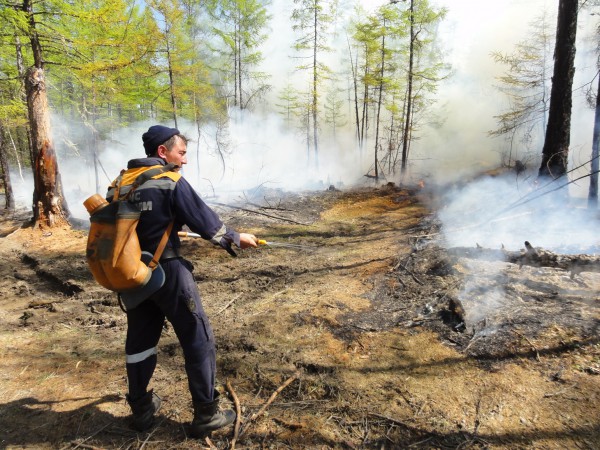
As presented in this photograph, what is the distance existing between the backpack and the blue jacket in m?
0.05

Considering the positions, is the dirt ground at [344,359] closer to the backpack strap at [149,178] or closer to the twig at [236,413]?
the twig at [236,413]

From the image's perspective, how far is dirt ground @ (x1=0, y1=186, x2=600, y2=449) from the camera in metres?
2.55

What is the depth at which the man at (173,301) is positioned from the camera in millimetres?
2355

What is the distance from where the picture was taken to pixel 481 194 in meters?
9.67

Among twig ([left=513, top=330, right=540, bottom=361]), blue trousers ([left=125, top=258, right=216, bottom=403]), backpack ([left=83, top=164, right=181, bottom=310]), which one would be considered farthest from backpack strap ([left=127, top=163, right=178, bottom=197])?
twig ([left=513, top=330, right=540, bottom=361])

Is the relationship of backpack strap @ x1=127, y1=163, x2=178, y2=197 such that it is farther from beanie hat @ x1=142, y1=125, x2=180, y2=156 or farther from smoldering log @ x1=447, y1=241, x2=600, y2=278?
smoldering log @ x1=447, y1=241, x2=600, y2=278

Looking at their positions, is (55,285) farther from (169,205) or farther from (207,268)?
(169,205)

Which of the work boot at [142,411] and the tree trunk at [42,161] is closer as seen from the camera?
the work boot at [142,411]

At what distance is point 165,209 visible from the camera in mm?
2363

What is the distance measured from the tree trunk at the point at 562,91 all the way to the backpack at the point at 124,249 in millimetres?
8393

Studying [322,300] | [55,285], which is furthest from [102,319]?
[322,300]

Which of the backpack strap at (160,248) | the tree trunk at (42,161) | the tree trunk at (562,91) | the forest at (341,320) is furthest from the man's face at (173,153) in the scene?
the tree trunk at (42,161)

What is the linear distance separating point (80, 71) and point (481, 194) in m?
11.7

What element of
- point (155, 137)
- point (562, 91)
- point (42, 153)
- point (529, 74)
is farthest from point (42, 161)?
point (529, 74)
